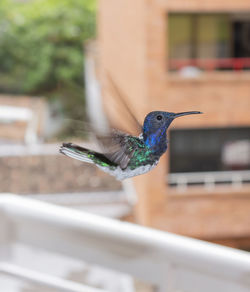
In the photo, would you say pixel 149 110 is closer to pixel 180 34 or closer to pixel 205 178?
pixel 180 34

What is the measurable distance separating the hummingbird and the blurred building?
20mm

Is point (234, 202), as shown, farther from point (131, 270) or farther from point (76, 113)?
point (76, 113)

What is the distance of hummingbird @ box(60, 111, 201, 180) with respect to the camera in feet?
0.70

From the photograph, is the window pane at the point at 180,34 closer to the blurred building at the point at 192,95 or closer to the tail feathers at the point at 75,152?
the blurred building at the point at 192,95

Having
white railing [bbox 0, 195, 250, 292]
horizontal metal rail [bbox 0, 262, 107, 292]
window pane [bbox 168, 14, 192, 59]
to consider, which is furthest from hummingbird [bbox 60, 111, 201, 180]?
window pane [bbox 168, 14, 192, 59]

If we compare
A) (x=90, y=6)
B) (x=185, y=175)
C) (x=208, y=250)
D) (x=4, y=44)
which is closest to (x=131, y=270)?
(x=208, y=250)

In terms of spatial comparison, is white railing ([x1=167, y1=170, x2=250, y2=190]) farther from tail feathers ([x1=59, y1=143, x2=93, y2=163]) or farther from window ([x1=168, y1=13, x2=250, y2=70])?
tail feathers ([x1=59, y1=143, x2=93, y2=163])

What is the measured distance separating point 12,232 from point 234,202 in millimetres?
2536

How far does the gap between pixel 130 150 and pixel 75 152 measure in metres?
0.02

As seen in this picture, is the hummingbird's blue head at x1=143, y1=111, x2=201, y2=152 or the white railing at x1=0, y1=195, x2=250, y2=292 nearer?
the hummingbird's blue head at x1=143, y1=111, x2=201, y2=152

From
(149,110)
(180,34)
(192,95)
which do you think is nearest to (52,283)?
(149,110)

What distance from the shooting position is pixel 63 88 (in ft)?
0.78

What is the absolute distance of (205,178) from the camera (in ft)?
9.55

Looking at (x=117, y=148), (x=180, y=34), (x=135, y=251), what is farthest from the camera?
(x=180, y=34)
